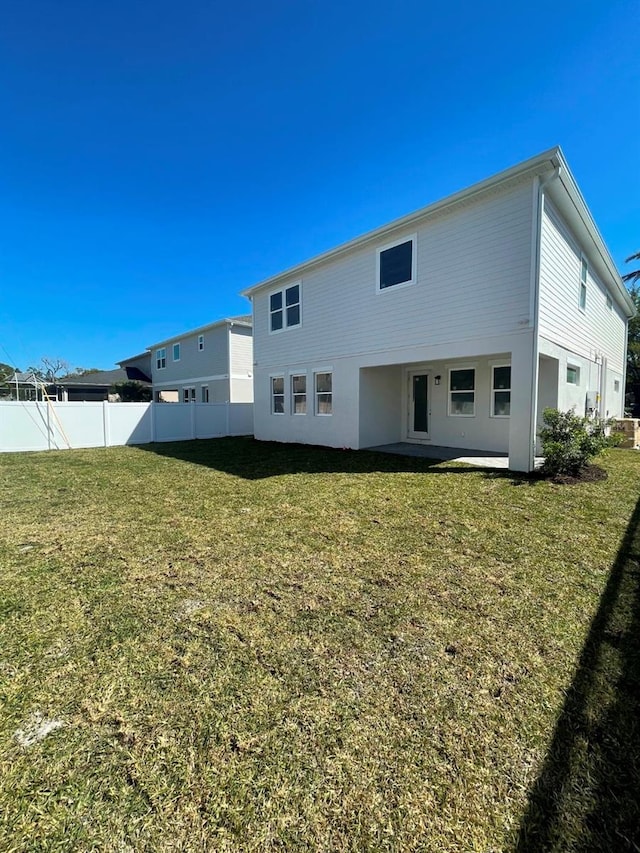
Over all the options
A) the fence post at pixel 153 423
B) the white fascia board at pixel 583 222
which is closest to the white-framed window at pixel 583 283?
the white fascia board at pixel 583 222

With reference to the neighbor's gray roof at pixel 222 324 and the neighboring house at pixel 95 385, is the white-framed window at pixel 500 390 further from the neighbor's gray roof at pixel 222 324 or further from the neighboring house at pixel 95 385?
the neighboring house at pixel 95 385

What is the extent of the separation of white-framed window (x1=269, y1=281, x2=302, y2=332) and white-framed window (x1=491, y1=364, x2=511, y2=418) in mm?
6168

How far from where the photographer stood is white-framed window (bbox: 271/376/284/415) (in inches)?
512

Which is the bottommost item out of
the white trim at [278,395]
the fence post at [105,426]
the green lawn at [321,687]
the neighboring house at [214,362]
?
the green lawn at [321,687]

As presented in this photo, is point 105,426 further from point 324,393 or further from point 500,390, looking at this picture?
point 500,390

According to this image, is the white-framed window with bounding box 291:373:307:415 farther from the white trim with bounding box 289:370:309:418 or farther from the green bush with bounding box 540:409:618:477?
the green bush with bounding box 540:409:618:477

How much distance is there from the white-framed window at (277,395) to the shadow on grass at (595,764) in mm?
11356

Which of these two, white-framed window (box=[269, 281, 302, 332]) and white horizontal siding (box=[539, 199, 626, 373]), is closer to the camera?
white horizontal siding (box=[539, 199, 626, 373])

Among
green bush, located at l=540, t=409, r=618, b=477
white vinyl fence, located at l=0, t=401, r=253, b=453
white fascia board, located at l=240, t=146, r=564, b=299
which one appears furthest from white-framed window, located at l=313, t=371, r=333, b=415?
white vinyl fence, located at l=0, t=401, r=253, b=453

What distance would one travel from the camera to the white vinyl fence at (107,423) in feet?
38.2

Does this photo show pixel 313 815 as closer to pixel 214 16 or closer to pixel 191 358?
pixel 214 16

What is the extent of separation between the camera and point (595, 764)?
4.98ft

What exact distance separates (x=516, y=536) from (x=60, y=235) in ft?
81.3

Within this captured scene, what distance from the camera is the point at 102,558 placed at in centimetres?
358
